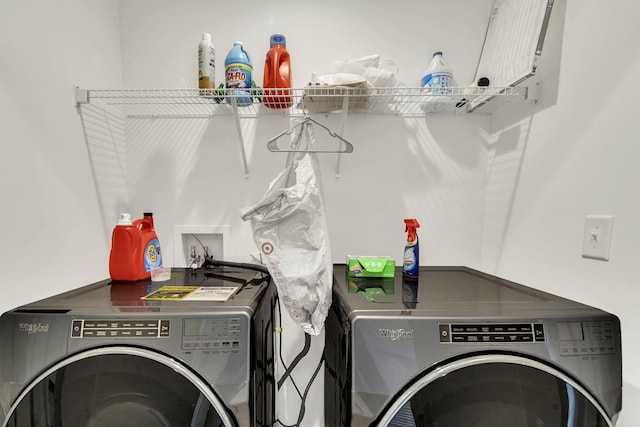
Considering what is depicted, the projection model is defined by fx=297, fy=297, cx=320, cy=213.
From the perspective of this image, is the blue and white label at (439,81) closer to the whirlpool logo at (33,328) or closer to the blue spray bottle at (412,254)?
the blue spray bottle at (412,254)

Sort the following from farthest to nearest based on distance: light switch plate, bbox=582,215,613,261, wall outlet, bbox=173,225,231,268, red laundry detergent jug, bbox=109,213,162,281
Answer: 1. wall outlet, bbox=173,225,231,268
2. red laundry detergent jug, bbox=109,213,162,281
3. light switch plate, bbox=582,215,613,261

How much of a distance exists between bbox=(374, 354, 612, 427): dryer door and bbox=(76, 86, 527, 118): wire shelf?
1.01 m

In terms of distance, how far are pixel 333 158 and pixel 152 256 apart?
935 mm

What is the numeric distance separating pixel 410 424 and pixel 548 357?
393 millimetres

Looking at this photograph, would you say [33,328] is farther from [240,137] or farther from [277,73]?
[277,73]

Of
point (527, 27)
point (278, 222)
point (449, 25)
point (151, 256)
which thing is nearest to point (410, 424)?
point (278, 222)

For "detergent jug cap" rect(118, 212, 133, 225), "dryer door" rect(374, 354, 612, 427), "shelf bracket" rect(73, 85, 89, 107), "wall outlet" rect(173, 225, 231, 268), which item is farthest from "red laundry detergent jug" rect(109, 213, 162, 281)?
"dryer door" rect(374, 354, 612, 427)

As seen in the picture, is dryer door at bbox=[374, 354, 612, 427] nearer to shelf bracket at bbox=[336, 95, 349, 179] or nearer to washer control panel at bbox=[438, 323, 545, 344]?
washer control panel at bbox=[438, 323, 545, 344]

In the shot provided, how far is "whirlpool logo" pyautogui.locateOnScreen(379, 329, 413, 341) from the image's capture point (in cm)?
76

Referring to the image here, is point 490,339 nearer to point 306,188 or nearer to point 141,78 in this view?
point 306,188

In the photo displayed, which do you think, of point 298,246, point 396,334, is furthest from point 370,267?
point 396,334

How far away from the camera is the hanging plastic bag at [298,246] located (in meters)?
Answer: 0.95

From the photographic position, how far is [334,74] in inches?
46.8

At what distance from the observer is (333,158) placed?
1510 millimetres
